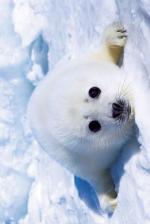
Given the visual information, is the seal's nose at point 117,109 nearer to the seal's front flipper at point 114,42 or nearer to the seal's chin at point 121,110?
the seal's chin at point 121,110

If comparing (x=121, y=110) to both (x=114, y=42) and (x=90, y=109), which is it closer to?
(x=90, y=109)

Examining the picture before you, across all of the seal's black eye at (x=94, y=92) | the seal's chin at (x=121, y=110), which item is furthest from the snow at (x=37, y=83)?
the seal's black eye at (x=94, y=92)

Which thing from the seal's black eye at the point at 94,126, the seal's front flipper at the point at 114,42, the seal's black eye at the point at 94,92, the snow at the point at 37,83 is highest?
the seal's front flipper at the point at 114,42

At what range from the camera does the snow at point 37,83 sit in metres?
1.90

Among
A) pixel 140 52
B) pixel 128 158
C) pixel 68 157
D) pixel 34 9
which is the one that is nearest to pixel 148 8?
pixel 140 52

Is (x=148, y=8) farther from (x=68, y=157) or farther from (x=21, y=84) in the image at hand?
(x=21, y=84)

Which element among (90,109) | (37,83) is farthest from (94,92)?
(37,83)

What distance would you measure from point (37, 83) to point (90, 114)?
2.08 meters

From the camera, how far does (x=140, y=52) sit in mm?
1892

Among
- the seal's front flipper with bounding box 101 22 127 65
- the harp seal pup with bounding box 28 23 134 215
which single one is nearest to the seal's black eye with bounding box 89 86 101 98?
the harp seal pup with bounding box 28 23 134 215

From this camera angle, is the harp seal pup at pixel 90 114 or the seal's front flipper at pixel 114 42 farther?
the seal's front flipper at pixel 114 42

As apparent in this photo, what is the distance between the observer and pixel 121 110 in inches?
73.9

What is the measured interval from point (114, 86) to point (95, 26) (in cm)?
56

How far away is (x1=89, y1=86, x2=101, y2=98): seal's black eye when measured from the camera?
1.95 metres
